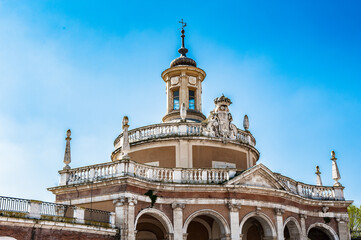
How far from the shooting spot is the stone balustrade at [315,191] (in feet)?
93.0

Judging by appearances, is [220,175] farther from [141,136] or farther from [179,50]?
[179,50]

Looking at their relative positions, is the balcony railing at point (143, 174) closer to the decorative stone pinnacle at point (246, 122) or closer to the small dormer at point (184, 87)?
the decorative stone pinnacle at point (246, 122)

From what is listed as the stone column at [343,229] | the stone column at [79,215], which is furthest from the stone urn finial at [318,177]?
the stone column at [79,215]

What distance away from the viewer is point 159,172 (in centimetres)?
2416

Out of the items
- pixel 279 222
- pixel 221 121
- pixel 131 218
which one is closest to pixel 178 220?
pixel 131 218

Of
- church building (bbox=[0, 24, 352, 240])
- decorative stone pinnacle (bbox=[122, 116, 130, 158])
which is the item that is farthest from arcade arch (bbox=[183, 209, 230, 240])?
decorative stone pinnacle (bbox=[122, 116, 130, 158])

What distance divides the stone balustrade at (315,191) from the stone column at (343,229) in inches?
56.5

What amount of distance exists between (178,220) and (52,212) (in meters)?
6.74

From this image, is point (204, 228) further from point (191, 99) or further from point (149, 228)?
point (191, 99)

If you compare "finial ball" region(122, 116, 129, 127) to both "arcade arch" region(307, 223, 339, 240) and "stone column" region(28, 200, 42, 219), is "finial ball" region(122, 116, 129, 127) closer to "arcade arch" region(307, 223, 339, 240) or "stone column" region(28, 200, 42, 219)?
"stone column" region(28, 200, 42, 219)

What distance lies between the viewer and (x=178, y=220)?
23.4m

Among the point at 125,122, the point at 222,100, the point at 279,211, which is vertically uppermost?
the point at 222,100

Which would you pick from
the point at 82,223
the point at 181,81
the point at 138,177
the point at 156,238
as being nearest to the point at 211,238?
the point at 156,238

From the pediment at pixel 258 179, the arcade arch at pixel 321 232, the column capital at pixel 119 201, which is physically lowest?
the arcade arch at pixel 321 232
